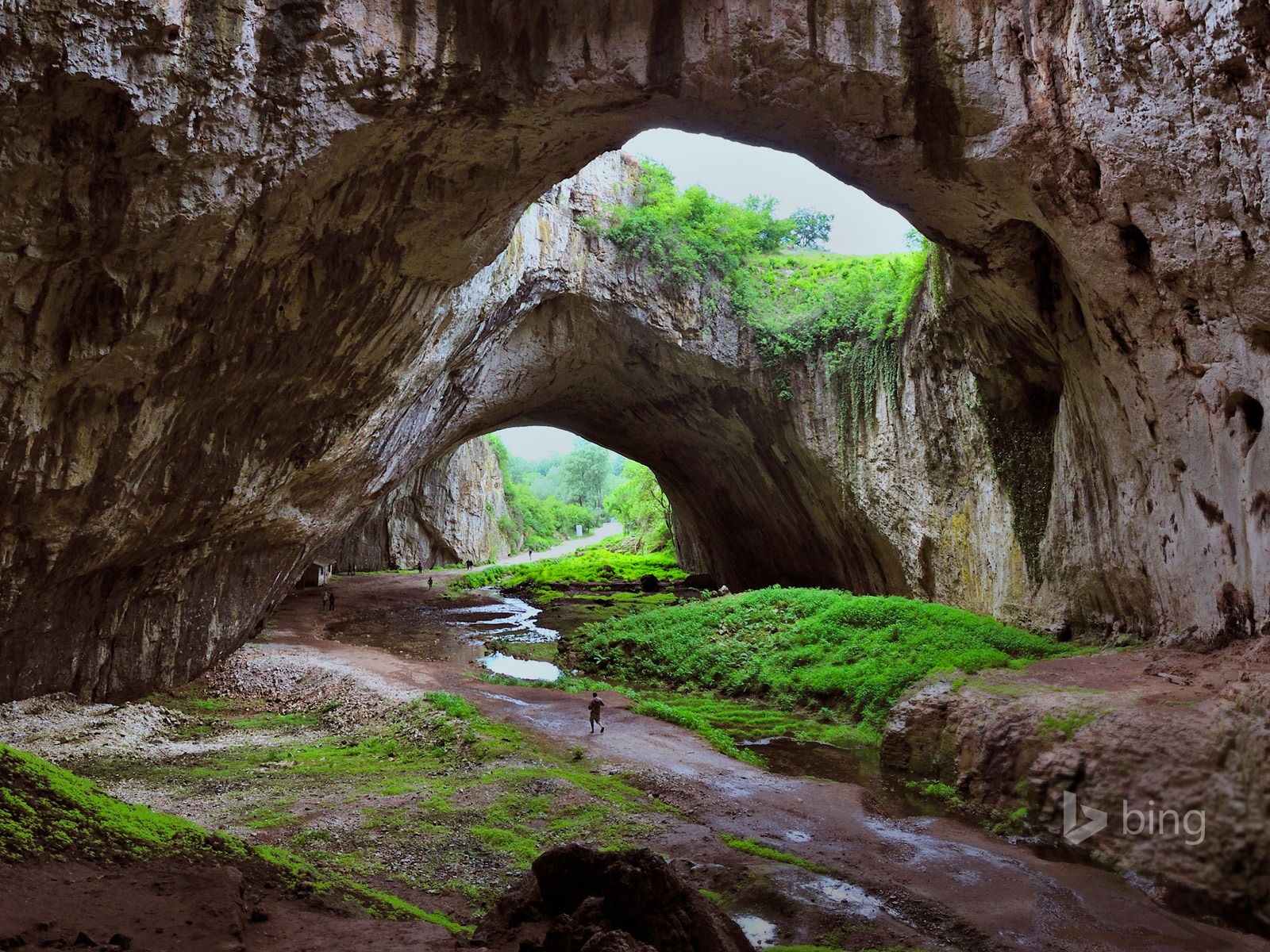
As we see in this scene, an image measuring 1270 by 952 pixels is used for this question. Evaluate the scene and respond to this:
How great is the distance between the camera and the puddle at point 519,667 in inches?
559

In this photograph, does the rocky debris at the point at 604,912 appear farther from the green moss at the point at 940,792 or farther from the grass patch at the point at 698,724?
the grass patch at the point at 698,724

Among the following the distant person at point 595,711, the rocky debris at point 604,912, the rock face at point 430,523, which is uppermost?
the rock face at point 430,523

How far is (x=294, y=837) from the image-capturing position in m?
5.87

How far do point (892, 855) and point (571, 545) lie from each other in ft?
163

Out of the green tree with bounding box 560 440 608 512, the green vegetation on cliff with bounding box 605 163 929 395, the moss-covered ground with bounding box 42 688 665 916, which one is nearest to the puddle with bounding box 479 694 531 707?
the moss-covered ground with bounding box 42 688 665 916

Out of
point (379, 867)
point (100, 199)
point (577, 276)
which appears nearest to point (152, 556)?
point (100, 199)

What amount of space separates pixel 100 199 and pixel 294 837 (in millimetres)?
5040

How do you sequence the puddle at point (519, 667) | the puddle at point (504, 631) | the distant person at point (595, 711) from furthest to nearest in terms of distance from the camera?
1. the puddle at point (504, 631)
2. the puddle at point (519, 667)
3. the distant person at point (595, 711)

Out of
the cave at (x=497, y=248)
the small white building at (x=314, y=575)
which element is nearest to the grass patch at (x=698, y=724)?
the cave at (x=497, y=248)

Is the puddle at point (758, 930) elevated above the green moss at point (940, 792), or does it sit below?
above

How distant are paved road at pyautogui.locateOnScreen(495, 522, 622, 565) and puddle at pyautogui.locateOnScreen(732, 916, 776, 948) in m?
34.4

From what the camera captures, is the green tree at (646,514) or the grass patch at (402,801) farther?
the green tree at (646,514)

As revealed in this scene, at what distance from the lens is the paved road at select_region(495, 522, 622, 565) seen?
44.0 m

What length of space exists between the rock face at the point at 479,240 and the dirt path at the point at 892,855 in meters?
3.16
